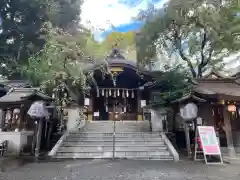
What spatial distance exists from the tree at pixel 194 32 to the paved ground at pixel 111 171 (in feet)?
30.6

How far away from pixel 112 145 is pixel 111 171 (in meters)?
3.36

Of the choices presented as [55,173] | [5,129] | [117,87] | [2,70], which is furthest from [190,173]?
[2,70]

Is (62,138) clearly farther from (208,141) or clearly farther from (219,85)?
(219,85)

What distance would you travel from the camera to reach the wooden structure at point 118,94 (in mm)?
17109

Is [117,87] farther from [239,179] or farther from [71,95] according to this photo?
[239,179]

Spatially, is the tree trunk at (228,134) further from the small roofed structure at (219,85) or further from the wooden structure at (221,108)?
the small roofed structure at (219,85)

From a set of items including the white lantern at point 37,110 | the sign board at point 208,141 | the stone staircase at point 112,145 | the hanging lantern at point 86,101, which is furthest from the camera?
the hanging lantern at point 86,101

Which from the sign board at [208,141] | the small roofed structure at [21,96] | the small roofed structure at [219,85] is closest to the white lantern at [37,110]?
the small roofed structure at [21,96]

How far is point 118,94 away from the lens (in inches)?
698

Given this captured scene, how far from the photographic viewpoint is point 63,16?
1994cm

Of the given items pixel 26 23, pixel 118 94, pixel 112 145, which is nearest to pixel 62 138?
pixel 112 145

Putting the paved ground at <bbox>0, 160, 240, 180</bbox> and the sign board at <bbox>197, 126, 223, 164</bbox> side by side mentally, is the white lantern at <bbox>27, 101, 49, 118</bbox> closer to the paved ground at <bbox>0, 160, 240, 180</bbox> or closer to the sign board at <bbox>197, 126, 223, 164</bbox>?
the paved ground at <bbox>0, 160, 240, 180</bbox>

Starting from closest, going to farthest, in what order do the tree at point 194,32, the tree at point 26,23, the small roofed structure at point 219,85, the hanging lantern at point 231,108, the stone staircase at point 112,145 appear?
the stone staircase at point 112,145, the hanging lantern at point 231,108, the small roofed structure at point 219,85, the tree at point 194,32, the tree at point 26,23

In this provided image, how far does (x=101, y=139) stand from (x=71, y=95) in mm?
3916
